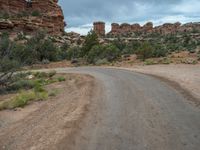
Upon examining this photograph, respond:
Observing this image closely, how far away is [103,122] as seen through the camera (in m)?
9.48

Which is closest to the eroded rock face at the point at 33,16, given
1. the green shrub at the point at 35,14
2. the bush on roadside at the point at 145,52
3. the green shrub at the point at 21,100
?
the green shrub at the point at 35,14

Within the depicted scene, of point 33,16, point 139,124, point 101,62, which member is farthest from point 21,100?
point 33,16

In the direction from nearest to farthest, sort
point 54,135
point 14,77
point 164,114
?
point 54,135 → point 164,114 → point 14,77

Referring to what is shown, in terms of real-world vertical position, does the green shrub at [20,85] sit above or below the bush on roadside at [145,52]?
below

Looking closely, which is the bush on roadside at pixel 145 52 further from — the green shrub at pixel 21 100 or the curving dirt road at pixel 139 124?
the curving dirt road at pixel 139 124

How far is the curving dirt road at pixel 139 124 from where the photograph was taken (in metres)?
7.42

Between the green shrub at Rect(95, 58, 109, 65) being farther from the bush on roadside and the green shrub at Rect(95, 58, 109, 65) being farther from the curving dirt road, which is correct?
the curving dirt road

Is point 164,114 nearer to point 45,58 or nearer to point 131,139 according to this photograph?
point 131,139

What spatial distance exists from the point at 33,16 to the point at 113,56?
136ft

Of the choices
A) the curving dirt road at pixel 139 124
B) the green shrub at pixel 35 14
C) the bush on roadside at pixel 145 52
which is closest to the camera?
the curving dirt road at pixel 139 124

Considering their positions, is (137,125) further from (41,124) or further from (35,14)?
(35,14)

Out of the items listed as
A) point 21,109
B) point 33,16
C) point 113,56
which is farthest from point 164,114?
point 33,16

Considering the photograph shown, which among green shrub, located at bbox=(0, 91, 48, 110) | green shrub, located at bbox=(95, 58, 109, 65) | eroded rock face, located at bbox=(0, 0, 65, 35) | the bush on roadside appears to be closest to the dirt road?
green shrub, located at bbox=(0, 91, 48, 110)

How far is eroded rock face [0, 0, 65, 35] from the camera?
72.5m
